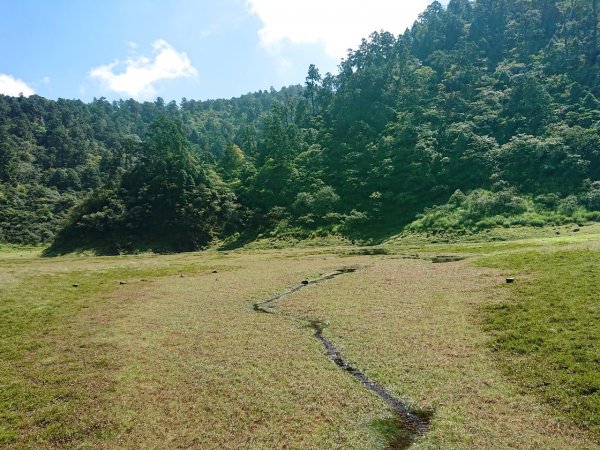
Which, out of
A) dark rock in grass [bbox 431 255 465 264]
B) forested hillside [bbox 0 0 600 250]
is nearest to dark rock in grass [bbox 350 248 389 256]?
dark rock in grass [bbox 431 255 465 264]

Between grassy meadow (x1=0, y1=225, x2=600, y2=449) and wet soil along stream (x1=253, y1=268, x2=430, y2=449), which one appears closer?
wet soil along stream (x1=253, y1=268, x2=430, y2=449)

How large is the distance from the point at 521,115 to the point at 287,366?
143257 millimetres

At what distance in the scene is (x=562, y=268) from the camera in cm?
4509

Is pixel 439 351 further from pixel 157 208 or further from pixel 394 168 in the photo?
pixel 157 208

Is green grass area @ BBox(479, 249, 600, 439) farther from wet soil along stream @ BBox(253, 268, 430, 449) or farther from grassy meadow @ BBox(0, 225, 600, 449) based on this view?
wet soil along stream @ BBox(253, 268, 430, 449)

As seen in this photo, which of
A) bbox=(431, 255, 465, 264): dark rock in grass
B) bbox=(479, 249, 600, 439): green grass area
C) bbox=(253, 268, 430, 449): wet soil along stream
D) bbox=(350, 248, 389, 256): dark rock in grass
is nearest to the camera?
bbox=(253, 268, 430, 449): wet soil along stream

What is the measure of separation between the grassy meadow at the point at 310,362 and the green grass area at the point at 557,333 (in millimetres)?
116

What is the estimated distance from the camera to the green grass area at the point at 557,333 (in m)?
23.3

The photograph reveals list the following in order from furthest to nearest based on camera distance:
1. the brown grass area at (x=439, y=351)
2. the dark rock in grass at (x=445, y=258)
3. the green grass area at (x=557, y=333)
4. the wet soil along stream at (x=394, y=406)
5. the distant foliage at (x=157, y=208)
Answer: the distant foliage at (x=157, y=208), the dark rock in grass at (x=445, y=258), the green grass area at (x=557, y=333), the wet soil along stream at (x=394, y=406), the brown grass area at (x=439, y=351)

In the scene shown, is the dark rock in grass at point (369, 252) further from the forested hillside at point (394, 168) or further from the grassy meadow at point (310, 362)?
the grassy meadow at point (310, 362)

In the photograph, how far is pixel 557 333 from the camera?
3028 cm

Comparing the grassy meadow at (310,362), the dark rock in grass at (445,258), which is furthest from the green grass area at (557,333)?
the dark rock in grass at (445,258)

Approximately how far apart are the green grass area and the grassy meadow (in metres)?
0.12

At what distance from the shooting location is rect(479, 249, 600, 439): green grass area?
2331 cm
